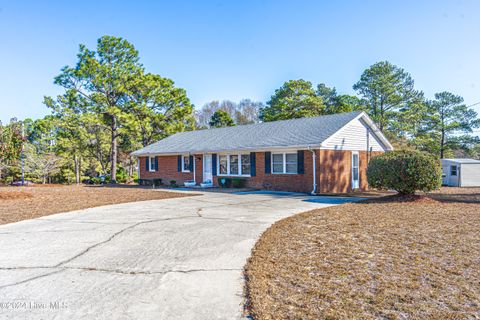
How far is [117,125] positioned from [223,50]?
50.0 feet

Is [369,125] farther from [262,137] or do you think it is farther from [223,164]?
[223,164]

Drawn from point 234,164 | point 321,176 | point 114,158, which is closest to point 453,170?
point 321,176

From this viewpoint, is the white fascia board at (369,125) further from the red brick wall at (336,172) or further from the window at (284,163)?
the window at (284,163)

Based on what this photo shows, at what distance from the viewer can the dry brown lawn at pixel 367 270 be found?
10.2ft

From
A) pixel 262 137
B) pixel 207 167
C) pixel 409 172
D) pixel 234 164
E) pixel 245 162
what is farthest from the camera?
pixel 207 167

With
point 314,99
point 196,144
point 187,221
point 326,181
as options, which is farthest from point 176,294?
point 314,99

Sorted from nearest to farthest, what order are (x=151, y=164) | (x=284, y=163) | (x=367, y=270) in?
1. (x=367, y=270)
2. (x=284, y=163)
3. (x=151, y=164)

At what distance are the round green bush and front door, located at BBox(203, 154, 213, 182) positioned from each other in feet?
36.9

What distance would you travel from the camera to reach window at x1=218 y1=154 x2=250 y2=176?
737 inches

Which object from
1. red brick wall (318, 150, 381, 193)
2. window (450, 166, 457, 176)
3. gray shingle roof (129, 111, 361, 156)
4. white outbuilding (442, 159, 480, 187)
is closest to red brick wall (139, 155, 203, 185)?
gray shingle roof (129, 111, 361, 156)

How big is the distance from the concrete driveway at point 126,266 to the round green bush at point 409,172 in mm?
5450

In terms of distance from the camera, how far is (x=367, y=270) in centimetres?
420

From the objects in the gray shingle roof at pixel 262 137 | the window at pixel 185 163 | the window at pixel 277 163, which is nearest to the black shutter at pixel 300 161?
the gray shingle roof at pixel 262 137

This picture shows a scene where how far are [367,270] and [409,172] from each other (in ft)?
26.1
